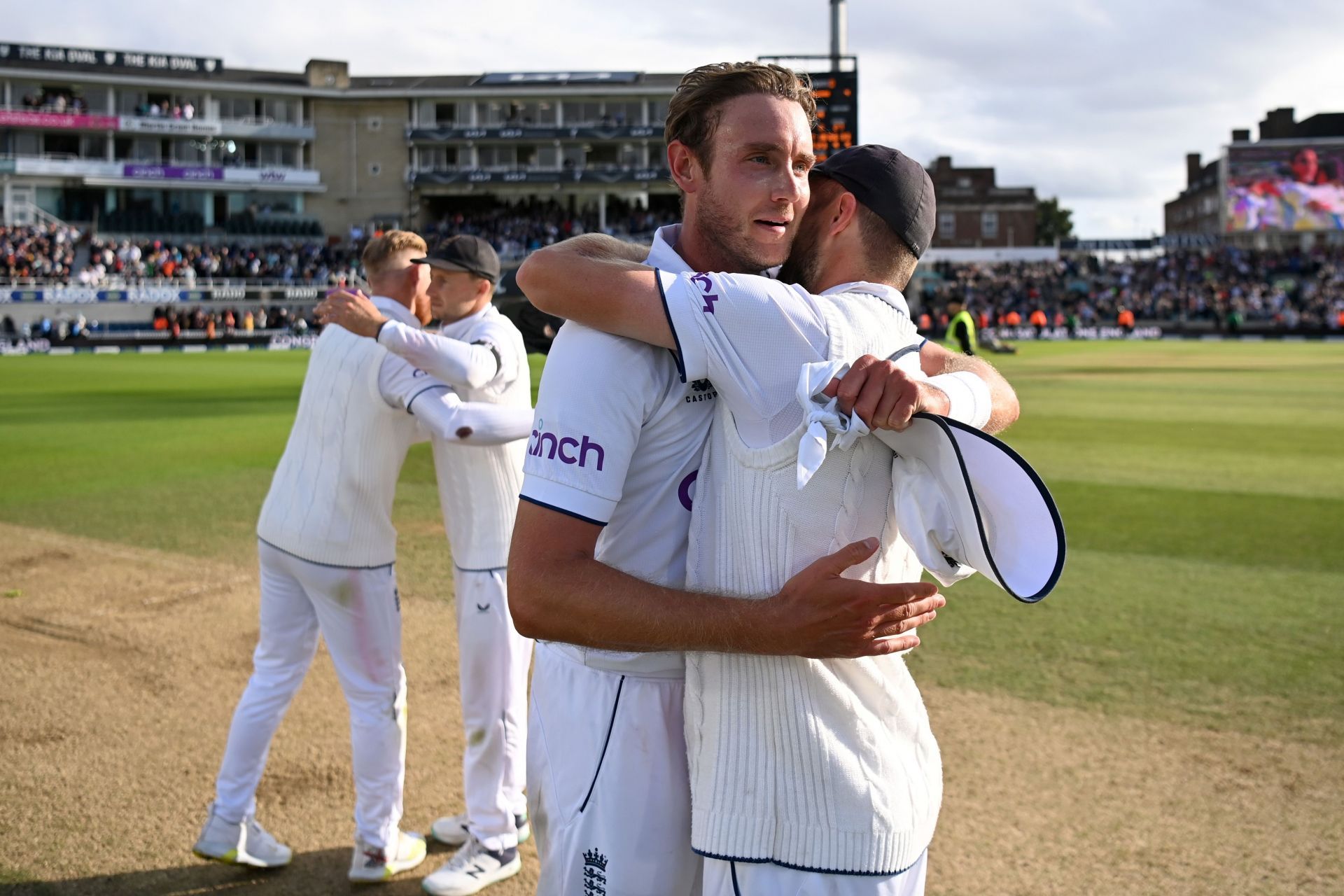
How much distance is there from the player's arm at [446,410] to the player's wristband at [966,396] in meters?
2.48

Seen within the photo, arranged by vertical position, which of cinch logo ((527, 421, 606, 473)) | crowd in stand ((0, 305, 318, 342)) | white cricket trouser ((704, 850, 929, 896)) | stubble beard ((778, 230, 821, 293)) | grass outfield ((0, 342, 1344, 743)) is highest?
crowd in stand ((0, 305, 318, 342))

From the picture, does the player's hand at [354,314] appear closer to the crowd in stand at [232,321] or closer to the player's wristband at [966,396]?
the player's wristband at [966,396]

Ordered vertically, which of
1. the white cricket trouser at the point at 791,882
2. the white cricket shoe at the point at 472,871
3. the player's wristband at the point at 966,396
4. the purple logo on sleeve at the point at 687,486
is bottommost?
the white cricket shoe at the point at 472,871

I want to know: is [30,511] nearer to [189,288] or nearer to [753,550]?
[753,550]

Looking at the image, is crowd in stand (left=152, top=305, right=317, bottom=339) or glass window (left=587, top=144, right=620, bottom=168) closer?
crowd in stand (left=152, top=305, right=317, bottom=339)

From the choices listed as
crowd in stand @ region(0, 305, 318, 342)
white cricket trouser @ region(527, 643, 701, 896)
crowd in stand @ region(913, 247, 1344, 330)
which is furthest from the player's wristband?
crowd in stand @ region(913, 247, 1344, 330)

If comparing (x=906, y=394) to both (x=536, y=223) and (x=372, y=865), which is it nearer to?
(x=372, y=865)

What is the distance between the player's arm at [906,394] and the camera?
2051mm

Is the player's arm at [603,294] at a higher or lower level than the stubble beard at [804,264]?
lower

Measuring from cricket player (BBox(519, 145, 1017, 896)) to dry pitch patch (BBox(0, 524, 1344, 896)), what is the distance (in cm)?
224

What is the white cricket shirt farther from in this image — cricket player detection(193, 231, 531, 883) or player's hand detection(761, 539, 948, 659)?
cricket player detection(193, 231, 531, 883)

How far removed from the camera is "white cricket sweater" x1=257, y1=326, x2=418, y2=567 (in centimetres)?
477

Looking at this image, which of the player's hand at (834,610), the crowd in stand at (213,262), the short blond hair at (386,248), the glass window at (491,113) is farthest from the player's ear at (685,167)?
the glass window at (491,113)

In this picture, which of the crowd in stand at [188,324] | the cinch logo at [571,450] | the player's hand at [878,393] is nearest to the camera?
the player's hand at [878,393]
